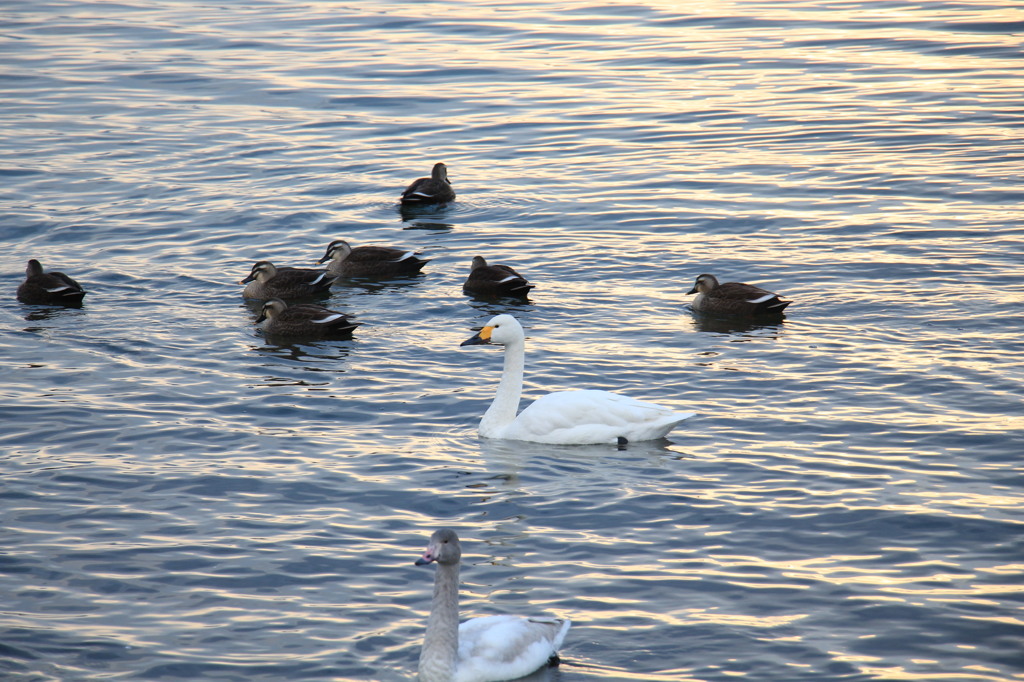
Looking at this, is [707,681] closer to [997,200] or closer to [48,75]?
[997,200]

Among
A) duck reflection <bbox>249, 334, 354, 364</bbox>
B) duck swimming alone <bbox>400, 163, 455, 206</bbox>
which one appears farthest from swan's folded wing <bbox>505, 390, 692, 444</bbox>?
duck swimming alone <bbox>400, 163, 455, 206</bbox>

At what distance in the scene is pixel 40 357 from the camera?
534 inches

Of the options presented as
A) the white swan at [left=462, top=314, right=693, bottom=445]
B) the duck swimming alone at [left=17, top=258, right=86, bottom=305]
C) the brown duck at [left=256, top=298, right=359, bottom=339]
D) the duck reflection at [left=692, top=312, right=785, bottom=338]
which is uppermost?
the duck swimming alone at [left=17, top=258, right=86, bottom=305]

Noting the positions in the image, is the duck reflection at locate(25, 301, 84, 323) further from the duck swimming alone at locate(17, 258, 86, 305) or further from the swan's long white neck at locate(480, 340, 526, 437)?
the swan's long white neck at locate(480, 340, 526, 437)

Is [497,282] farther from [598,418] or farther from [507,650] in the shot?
[507,650]

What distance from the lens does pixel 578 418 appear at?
11172 mm

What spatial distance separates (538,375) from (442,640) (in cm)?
610

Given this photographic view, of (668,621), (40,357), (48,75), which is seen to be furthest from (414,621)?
(48,75)

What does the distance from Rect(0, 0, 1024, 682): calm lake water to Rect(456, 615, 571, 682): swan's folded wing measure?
346 mm

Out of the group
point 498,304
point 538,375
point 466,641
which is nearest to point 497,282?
point 498,304

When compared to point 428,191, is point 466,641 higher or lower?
lower

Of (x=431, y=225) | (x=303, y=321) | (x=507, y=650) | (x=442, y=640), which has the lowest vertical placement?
(x=507, y=650)

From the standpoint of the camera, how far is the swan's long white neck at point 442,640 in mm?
7258

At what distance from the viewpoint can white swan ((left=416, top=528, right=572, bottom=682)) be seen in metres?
7.28
